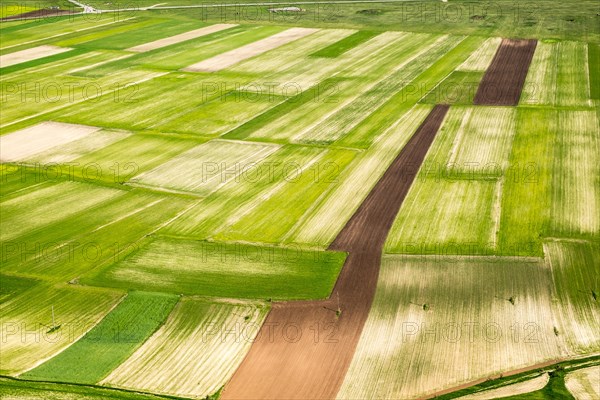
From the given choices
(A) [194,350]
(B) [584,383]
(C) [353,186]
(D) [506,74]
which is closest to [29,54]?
(C) [353,186]

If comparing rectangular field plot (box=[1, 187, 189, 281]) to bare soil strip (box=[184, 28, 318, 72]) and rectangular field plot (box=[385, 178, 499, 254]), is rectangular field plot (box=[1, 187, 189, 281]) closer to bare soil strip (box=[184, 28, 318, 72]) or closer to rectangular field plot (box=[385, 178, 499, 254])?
rectangular field plot (box=[385, 178, 499, 254])

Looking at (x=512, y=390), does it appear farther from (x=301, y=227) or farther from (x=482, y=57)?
(x=482, y=57)

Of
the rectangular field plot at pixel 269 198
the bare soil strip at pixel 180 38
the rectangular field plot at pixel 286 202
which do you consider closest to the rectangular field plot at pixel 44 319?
the rectangular field plot at pixel 269 198

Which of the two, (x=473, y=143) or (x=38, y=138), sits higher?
(x=473, y=143)

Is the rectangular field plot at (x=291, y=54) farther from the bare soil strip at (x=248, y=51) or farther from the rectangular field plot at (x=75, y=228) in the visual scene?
the rectangular field plot at (x=75, y=228)

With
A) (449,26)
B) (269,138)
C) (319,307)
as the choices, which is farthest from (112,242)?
(449,26)

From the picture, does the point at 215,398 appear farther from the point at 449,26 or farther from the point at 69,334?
the point at 449,26
